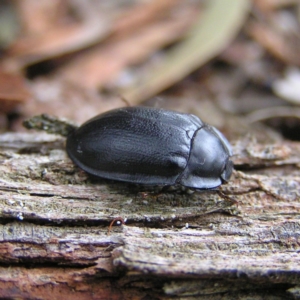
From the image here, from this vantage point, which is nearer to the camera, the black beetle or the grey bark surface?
the grey bark surface

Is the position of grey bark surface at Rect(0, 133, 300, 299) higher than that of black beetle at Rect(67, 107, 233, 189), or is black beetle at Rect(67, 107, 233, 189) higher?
black beetle at Rect(67, 107, 233, 189)

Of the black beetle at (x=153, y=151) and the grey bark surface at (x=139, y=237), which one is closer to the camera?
the grey bark surface at (x=139, y=237)

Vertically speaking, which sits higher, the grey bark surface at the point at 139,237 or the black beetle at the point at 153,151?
the black beetle at the point at 153,151

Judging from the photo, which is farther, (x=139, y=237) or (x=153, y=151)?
(x=153, y=151)
